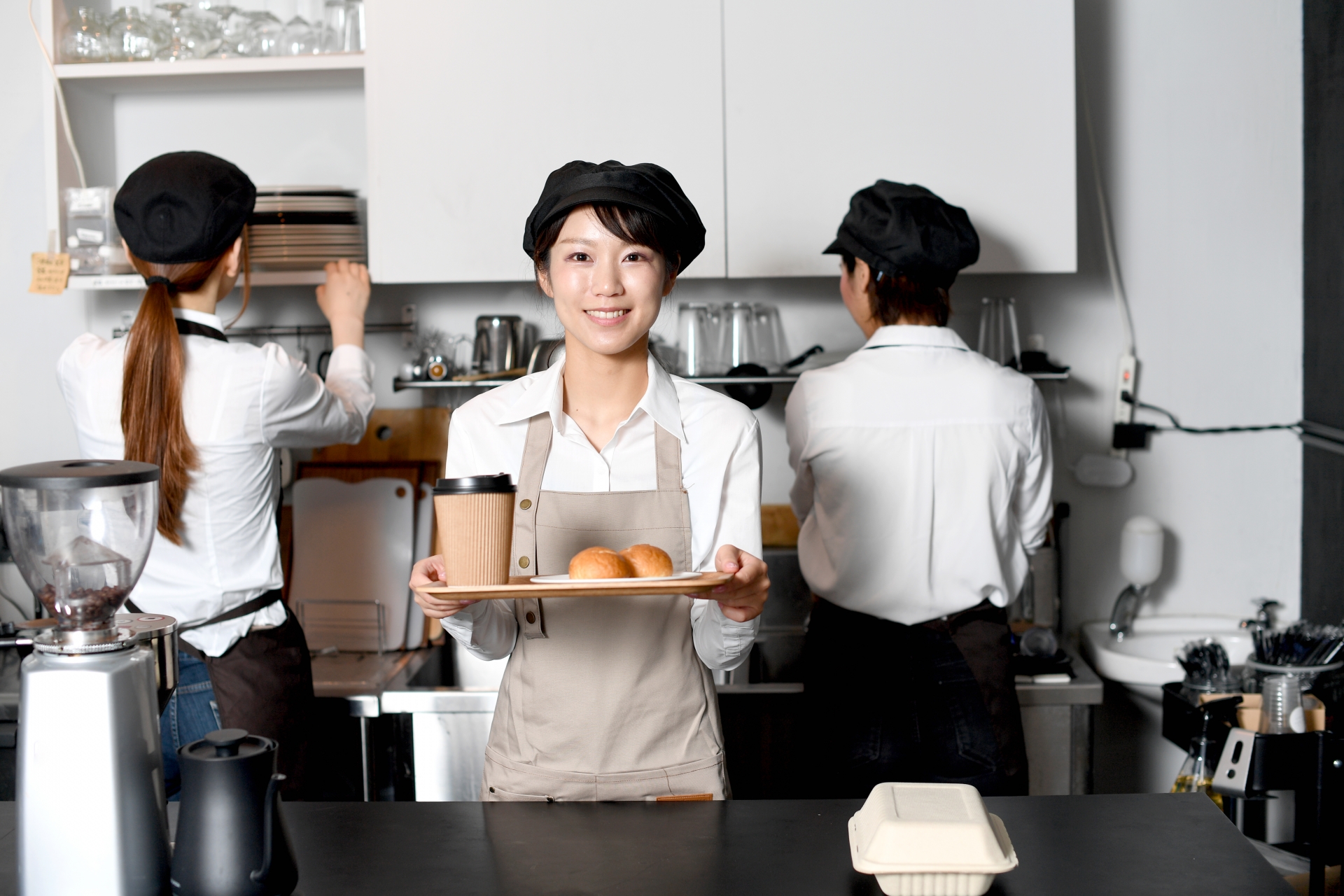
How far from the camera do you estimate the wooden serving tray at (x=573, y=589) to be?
1.08 metres

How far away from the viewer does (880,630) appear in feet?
6.23

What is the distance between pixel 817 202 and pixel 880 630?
82 centimetres

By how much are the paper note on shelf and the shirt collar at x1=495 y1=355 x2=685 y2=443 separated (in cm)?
134

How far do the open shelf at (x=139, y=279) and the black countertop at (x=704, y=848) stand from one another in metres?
1.32

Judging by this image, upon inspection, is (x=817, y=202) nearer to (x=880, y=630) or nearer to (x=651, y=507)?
(x=880, y=630)

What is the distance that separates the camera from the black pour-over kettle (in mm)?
870

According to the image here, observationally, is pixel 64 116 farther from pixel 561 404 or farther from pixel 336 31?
pixel 561 404

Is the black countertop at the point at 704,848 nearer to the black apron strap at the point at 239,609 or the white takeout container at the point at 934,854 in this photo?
the white takeout container at the point at 934,854

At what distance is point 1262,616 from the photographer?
2.49 m

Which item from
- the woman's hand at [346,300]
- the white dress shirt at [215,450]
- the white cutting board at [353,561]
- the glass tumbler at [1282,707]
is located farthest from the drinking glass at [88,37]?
the glass tumbler at [1282,707]

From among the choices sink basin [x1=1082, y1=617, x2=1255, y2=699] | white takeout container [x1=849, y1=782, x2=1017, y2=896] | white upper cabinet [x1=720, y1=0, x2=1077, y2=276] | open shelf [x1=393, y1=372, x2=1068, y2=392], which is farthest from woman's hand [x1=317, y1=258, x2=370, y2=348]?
sink basin [x1=1082, y1=617, x2=1255, y2=699]

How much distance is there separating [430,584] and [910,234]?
1095mm

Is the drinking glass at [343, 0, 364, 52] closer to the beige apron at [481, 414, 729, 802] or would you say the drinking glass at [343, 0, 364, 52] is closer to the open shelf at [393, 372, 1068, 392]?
the open shelf at [393, 372, 1068, 392]

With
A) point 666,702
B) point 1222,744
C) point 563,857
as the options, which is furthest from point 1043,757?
point 563,857
